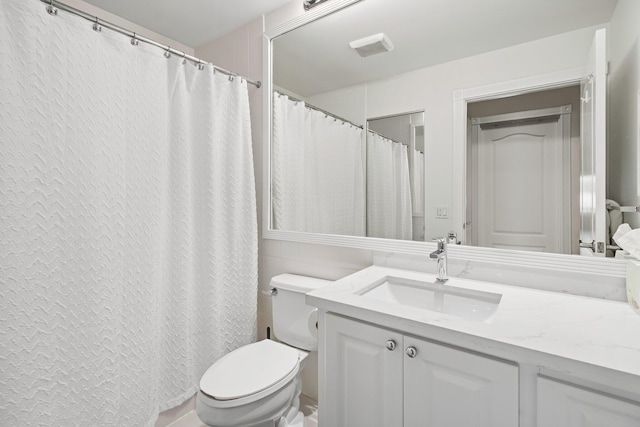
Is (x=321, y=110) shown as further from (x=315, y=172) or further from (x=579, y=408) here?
(x=579, y=408)

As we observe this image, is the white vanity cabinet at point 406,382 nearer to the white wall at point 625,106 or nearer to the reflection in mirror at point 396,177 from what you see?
A: the reflection in mirror at point 396,177

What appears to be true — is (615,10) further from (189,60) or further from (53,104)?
(53,104)

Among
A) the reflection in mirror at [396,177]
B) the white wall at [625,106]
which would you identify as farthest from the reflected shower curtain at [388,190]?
the white wall at [625,106]

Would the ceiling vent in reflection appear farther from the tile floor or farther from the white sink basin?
the tile floor

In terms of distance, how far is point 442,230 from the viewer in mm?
1306

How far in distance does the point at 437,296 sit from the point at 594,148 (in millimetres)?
724

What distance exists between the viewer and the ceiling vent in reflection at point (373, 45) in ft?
4.83

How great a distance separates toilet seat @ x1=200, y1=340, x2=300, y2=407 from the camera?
1121 millimetres

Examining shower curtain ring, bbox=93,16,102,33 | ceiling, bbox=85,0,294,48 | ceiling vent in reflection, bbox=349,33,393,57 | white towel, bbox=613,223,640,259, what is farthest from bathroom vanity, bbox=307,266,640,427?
ceiling, bbox=85,0,294,48

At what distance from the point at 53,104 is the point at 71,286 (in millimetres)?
651

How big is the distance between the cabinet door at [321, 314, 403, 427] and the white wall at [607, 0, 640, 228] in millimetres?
876

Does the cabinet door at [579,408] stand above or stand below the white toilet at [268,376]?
above

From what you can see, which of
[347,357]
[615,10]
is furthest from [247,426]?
[615,10]

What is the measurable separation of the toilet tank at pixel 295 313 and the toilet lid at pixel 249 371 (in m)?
0.14
